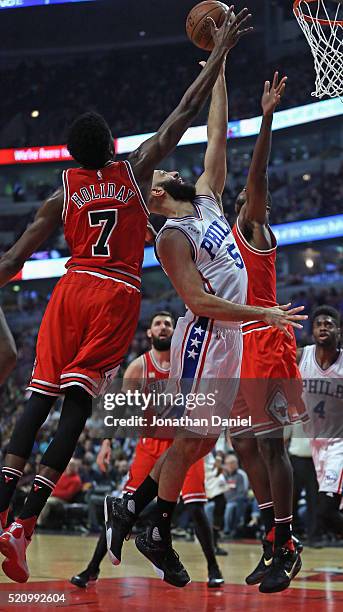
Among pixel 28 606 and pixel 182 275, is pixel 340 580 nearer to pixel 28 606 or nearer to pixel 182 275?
pixel 28 606

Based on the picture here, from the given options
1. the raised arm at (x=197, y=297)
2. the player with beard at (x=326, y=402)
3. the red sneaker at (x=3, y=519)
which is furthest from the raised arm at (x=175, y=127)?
the player with beard at (x=326, y=402)

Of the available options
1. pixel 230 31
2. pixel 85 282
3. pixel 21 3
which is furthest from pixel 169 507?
pixel 21 3

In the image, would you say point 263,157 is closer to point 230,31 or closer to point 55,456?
point 230,31

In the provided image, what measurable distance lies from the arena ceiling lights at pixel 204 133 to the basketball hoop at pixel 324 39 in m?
15.4

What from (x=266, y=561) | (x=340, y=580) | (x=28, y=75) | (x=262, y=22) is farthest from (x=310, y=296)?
(x=266, y=561)

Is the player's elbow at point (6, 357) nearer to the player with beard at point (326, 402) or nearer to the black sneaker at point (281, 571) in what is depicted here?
the black sneaker at point (281, 571)

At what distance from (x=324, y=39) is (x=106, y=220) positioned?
9.56 ft

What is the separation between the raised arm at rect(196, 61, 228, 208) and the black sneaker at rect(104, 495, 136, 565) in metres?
1.87

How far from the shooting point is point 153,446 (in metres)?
6.86

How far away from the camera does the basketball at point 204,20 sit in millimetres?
5250

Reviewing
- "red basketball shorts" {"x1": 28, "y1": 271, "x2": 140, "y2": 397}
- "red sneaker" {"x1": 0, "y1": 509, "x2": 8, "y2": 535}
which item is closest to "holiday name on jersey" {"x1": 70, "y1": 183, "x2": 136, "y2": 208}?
"red basketball shorts" {"x1": 28, "y1": 271, "x2": 140, "y2": 397}

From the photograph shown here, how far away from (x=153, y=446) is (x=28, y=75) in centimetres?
2230

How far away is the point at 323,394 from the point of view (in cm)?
721

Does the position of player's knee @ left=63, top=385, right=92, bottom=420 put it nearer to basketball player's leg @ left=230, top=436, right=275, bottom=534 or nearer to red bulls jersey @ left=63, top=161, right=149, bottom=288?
red bulls jersey @ left=63, top=161, right=149, bottom=288
